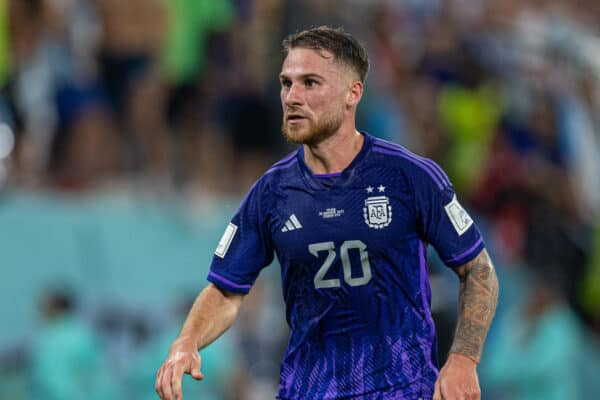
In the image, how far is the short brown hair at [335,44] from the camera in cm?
520

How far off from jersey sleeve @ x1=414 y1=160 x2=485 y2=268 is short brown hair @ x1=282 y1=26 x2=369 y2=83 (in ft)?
1.95

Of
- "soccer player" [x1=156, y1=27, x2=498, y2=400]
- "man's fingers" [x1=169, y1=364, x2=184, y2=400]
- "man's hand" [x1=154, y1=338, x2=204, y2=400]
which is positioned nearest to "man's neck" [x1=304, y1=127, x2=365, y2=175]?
"soccer player" [x1=156, y1=27, x2=498, y2=400]

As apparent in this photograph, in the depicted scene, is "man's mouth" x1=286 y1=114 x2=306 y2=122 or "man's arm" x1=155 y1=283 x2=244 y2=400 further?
"man's mouth" x1=286 y1=114 x2=306 y2=122

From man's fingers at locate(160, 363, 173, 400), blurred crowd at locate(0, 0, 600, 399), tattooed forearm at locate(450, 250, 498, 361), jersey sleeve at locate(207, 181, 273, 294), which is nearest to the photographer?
man's fingers at locate(160, 363, 173, 400)

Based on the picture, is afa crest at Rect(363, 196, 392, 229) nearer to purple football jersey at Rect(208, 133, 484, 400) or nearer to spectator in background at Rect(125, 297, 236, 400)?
purple football jersey at Rect(208, 133, 484, 400)

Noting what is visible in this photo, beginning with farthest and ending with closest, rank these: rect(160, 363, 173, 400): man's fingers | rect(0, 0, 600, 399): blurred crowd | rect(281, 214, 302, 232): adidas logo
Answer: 1. rect(0, 0, 600, 399): blurred crowd
2. rect(281, 214, 302, 232): adidas logo
3. rect(160, 363, 173, 400): man's fingers

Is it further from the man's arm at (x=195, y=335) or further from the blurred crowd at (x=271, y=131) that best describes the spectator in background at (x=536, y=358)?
the man's arm at (x=195, y=335)

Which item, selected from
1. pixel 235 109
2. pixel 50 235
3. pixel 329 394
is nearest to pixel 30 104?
pixel 50 235

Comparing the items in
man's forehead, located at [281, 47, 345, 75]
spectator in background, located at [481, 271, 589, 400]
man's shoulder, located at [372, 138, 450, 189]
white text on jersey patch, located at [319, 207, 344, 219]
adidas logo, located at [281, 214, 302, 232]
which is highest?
man's forehead, located at [281, 47, 345, 75]

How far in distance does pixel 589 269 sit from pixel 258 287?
3.57 m

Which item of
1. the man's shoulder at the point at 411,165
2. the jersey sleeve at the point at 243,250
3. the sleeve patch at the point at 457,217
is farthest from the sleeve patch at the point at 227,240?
the sleeve patch at the point at 457,217

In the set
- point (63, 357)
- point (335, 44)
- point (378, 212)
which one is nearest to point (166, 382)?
point (378, 212)

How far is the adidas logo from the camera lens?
5.25m

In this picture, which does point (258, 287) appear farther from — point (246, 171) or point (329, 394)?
point (329, 394)
